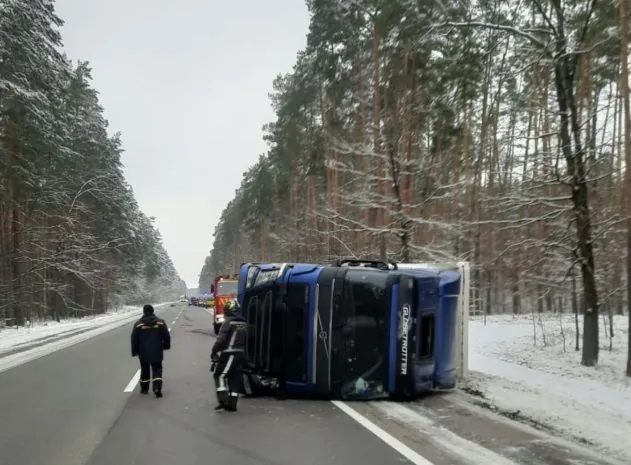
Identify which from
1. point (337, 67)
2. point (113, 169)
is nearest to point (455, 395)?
point (337, 67)

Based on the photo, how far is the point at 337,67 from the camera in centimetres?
3070

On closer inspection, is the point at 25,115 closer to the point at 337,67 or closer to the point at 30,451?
the point at 337,67

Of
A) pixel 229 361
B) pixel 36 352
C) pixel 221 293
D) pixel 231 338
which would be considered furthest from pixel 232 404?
pixel 221 293

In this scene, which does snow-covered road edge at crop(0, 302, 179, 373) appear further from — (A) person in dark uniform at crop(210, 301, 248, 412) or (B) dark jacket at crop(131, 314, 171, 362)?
(A) person in dark uniform at crop(210, 301, 248, 412)

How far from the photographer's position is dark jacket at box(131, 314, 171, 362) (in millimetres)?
10352

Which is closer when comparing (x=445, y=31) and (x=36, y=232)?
(x=445, y=31)

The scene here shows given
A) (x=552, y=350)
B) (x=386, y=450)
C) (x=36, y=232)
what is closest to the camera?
(x=386, y=450)

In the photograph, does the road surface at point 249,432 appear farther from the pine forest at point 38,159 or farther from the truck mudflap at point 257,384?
the pine forest at point 38,159

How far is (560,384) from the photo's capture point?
12.4m

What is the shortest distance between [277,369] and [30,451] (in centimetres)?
389

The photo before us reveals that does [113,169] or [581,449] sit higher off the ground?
[113,169]

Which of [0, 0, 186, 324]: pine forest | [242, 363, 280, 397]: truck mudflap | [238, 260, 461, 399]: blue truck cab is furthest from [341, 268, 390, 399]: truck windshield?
[0, 0, 186, 324]: pine forest

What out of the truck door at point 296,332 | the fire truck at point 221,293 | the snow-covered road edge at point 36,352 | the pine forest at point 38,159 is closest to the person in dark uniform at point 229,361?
the truck door at point 296,332

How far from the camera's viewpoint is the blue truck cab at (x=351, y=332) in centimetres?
934
